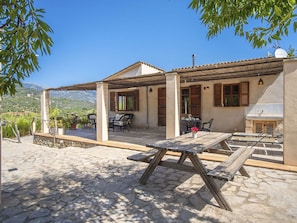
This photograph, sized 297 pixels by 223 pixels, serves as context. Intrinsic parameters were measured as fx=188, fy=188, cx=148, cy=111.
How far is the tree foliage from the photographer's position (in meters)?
1.27

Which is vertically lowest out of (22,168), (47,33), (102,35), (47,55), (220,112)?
(22,168)

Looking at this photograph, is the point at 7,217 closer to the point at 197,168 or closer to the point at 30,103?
the point at 197,168

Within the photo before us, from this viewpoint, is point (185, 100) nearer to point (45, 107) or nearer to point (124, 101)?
point (124, 101)

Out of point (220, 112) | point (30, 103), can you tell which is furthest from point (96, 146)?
point (30, 103)

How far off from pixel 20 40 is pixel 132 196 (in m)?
2.89

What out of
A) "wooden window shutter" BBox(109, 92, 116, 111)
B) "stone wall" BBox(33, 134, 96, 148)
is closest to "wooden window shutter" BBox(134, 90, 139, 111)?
"wooden window shutter" BBox(109, 92, 116, 111)

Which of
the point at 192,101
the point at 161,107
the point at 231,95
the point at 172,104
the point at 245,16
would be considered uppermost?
the point at 245,16

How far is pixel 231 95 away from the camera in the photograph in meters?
9.06

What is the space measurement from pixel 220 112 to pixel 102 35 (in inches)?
376

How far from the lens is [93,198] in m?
3.28

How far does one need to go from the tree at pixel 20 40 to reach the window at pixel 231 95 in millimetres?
8874

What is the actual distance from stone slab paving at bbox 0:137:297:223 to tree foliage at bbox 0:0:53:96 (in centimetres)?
218

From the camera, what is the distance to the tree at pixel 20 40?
4.16 ft

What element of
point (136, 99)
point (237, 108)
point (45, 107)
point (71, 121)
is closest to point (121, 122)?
point (136, 99)
